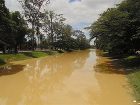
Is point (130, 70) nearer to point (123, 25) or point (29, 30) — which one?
point (123, 25)

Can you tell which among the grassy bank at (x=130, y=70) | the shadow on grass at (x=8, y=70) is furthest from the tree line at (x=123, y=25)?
the shadow on grass at (x=8, y=70)

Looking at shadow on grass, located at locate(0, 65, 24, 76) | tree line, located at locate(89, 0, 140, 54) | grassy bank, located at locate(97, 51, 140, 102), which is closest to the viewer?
grassy bank, located at locate(97, 51, 140, 102)

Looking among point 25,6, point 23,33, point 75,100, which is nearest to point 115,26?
point 75,100

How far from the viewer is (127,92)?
1670 cm

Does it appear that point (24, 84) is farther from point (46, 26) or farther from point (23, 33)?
point (46, 26)

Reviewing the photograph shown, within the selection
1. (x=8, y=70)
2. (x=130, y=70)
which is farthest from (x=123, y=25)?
(x=8, y=70)

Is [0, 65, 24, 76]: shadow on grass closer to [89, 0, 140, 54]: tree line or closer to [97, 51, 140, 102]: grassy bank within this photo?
[97, 51, 140, 102]: grassy bank

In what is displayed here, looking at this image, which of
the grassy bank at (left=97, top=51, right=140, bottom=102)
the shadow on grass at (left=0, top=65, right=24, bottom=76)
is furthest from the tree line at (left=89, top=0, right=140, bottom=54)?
the shadow on grass at (left=0, top=65, right=24, bottom=76)

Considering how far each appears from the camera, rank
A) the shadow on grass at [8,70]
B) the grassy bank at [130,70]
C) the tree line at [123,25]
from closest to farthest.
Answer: the grassy bank at [130,70] → the shadow on grass at [8,70] → the tree line at [123,25]

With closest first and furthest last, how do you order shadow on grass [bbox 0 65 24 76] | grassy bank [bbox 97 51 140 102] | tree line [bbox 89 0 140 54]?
1. grassy bank [bbox 97 51 140 102]
2. shadow on grass [bbox 0 65 24 76]
3. tree line [bbox 89 0 140 54]

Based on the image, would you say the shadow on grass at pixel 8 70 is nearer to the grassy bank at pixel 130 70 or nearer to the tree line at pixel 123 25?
the grassy bank at pixel 130 70

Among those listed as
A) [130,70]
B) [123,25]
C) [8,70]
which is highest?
[123,25]

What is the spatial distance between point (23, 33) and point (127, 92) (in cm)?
4030

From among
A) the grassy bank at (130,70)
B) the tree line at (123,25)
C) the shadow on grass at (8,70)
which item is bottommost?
the shadow on grass at (8,70)
